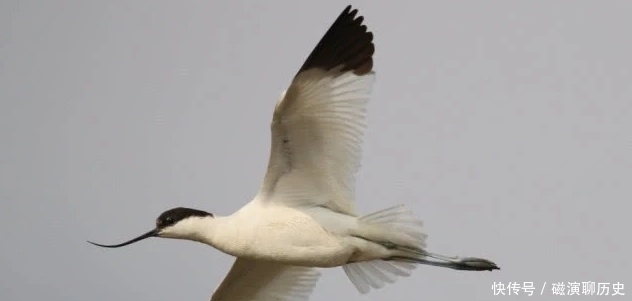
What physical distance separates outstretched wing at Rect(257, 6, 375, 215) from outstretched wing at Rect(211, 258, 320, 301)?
0.83m

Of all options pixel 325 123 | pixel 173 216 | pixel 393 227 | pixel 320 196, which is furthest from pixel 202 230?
pixel 393 227

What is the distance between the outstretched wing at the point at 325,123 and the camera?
6.50 metres

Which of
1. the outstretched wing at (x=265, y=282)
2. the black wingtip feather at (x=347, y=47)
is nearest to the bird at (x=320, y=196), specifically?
the black wingtip feather at (x=347, y=47)

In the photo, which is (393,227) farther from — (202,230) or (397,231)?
(202,230)

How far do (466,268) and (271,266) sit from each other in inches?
44.8

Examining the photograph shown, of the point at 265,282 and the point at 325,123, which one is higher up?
the point at 325,123

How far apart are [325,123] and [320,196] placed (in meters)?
0.38

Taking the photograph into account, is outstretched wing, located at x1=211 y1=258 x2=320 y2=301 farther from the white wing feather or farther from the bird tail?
the bird tail

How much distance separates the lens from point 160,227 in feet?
21.8

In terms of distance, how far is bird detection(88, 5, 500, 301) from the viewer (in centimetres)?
653

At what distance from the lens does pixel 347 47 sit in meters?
6.57

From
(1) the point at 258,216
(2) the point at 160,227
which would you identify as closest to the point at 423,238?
(1) the point at 258,216

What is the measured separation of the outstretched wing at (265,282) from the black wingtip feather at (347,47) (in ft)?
4.34

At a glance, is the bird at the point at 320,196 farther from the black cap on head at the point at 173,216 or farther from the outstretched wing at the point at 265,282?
the outstretched wing at the point at 265,282
